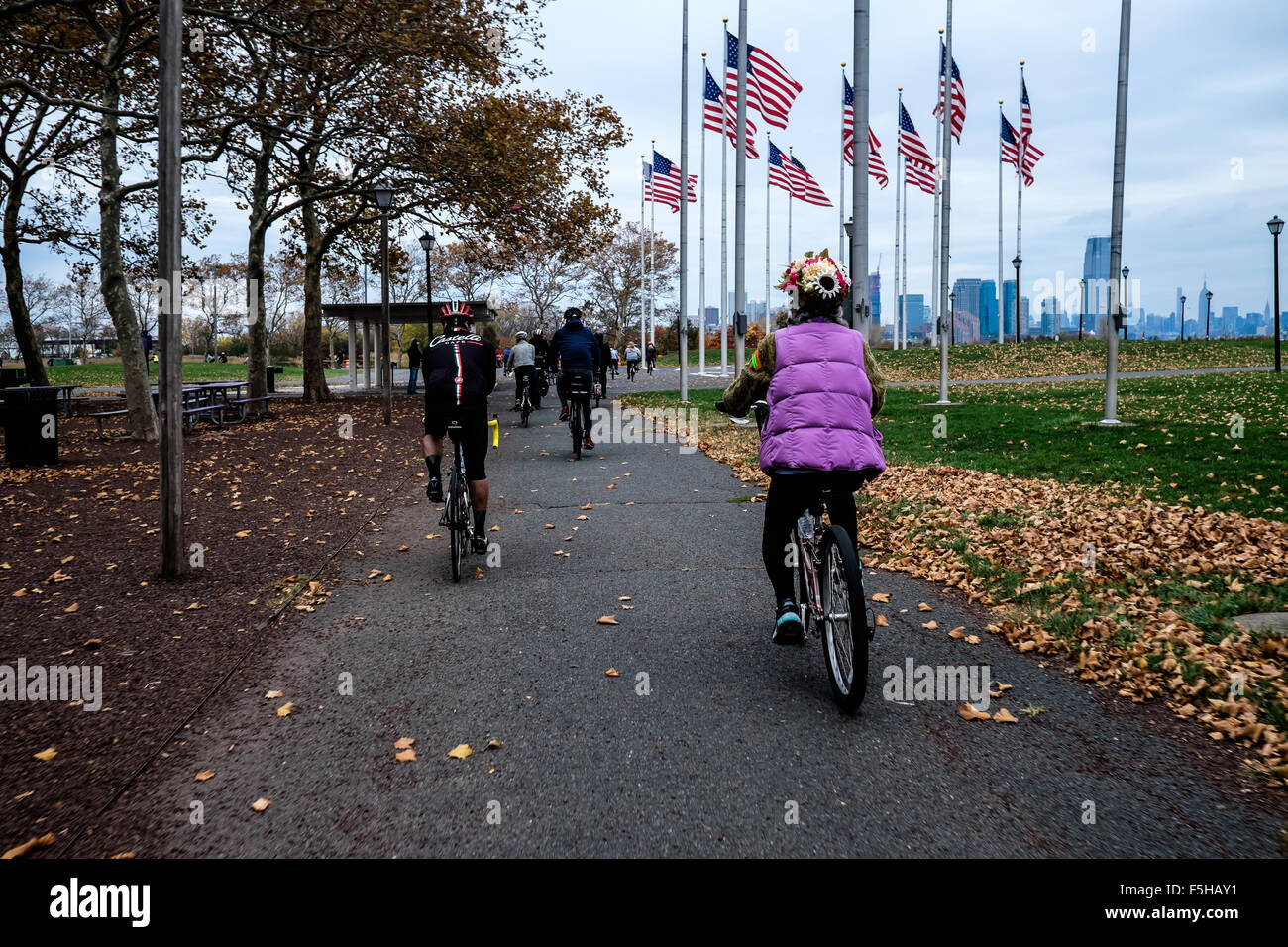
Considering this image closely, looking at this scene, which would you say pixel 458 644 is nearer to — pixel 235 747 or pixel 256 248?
pixel 235 747

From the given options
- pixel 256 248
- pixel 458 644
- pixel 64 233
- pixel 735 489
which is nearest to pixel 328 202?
pixel 256 248

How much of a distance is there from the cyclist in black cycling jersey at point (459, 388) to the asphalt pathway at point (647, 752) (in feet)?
4.35

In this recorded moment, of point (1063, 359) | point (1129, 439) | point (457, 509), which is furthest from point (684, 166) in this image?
point (1063, 359)

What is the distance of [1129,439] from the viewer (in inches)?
565

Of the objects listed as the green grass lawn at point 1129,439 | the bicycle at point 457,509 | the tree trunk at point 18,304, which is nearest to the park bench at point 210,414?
the tree trunk at point 18,304

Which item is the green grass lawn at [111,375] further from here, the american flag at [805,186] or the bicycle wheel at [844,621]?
the bicycle wheel at [844,621]

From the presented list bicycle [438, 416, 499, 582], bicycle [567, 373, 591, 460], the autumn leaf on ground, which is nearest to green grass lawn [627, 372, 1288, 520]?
bicycle [567, 373, 591, 460]

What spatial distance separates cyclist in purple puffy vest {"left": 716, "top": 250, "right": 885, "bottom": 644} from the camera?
4590mm

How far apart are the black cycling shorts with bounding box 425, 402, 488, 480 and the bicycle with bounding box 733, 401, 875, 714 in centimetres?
305

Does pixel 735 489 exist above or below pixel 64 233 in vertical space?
below

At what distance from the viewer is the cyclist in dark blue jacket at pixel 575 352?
46.2 ft
